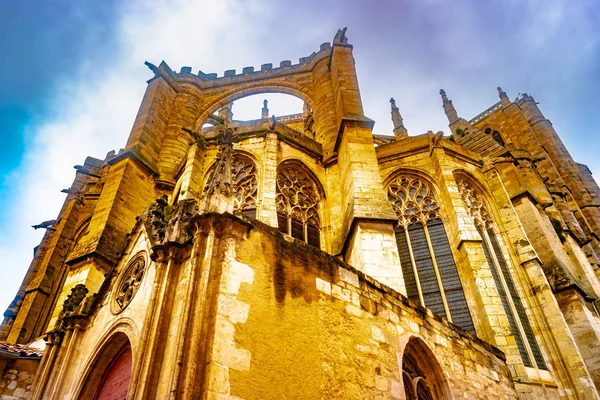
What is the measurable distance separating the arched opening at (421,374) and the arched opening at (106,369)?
3.42m

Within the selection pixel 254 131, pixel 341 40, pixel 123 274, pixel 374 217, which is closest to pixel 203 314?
pixel 123 274

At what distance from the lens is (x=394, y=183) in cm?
1297

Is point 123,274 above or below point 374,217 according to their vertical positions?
below

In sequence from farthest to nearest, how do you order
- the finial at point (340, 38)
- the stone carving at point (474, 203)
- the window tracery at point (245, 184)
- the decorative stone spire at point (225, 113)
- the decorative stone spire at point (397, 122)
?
1. the decorative stone spire at point (397, 122)
2. the decorative stone spire at point (225, 113)
3. the finial at point (340, 38)
4. the stone carving at point (474, 203)
5. the window tracery at point (245, 184)

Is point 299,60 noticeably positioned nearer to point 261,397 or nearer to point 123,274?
point 123,274

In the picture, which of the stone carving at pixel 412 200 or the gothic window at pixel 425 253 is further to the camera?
the stone carving at pixel 412 200

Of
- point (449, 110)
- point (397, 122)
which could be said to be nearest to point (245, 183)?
point (397, 122)

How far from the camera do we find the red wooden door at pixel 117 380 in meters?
4.94

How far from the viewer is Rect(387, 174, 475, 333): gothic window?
400 inches

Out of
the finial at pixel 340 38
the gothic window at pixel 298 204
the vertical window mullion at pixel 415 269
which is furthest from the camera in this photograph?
the finial at pixel 340 38

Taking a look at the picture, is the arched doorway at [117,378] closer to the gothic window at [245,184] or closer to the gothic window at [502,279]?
the gothic window at [245,184]

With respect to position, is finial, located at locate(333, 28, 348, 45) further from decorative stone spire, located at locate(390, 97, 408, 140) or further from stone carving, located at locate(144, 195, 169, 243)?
stone carving, located at locate(144, 195, 169, 243)

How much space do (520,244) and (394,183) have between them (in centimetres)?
370

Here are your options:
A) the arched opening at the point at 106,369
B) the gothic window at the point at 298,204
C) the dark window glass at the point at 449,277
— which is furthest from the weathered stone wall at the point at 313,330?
the gothic window at the point at 298,204
